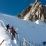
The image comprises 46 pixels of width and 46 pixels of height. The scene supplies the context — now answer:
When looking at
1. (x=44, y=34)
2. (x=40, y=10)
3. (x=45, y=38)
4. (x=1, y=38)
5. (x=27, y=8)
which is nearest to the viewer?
(x=1, y=38)

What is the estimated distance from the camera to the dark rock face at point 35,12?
5738 centimetres

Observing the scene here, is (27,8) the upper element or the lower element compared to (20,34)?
upper

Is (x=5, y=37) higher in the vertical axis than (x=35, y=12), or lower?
lower

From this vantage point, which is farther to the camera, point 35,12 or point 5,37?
point 35,12

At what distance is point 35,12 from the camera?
59.6 meters

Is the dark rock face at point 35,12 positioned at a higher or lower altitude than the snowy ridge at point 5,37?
higher

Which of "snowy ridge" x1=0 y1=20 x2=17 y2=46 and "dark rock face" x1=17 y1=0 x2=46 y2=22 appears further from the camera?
"dark rock face" x1=17 y1=0 x2=46 y2=22

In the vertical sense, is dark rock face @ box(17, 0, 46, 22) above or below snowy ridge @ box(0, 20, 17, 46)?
above

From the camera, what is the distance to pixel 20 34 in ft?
95.8

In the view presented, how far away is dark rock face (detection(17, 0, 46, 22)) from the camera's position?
5738cm

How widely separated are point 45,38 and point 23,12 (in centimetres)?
3093

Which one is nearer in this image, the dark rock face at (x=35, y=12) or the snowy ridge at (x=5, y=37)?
the snowy ridge at (x=5, y=37)

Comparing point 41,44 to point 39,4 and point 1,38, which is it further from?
point 39,4

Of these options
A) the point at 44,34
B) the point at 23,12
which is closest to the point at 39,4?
the point at 23,12
